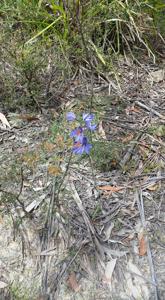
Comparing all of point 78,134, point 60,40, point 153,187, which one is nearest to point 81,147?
point 78,134

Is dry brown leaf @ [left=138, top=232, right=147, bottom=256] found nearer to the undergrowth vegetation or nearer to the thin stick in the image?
the thin stick

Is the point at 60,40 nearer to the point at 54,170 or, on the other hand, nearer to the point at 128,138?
the point at 128,138

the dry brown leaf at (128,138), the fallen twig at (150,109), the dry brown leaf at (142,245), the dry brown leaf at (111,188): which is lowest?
the dry brown leaf at (142,245)

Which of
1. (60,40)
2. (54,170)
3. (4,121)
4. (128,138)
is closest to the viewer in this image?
(54,170)

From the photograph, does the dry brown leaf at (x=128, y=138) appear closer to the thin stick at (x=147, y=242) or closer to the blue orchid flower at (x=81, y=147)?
the thin stick at (x=147, y=242)

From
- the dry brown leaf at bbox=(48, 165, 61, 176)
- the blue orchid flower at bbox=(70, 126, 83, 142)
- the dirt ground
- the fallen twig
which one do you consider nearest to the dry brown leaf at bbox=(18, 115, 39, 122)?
the dirt ground

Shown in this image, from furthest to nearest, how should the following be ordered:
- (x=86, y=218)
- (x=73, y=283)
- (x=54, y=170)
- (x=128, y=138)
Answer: (x=128, y=138), (x=54, y=170), (x=86, y=218), (x=73, y=283)

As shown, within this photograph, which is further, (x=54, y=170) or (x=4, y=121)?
(x=4, y=121)

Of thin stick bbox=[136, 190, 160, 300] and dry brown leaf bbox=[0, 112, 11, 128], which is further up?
dry brown leaf bbox=[0, 112, 11, 128]

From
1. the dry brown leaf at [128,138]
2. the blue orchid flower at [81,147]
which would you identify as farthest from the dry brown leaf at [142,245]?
the dry brown leaf at [128,138]
